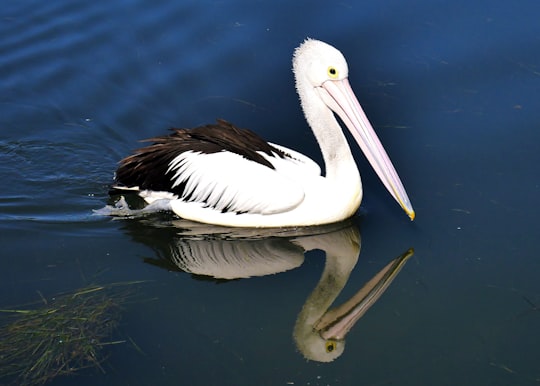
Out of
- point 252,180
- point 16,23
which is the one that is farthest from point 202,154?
point 16,23

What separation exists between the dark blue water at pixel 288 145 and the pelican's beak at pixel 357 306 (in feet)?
0.19

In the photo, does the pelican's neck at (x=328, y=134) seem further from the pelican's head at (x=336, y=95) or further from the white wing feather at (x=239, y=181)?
the white wing feather at (x=239, y=181)

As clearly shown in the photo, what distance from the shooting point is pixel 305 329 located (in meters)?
4.75

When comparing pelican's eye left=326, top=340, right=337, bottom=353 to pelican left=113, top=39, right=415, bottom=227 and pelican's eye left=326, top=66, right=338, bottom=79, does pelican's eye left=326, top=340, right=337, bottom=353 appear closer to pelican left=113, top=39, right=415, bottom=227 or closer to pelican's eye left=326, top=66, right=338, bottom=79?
pelican left=113, top=39, right=415, bottom=227

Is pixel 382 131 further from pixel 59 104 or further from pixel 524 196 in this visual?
pixel 59 104

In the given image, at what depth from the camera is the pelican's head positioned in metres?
5.47

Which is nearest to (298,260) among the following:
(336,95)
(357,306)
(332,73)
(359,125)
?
(357,306)

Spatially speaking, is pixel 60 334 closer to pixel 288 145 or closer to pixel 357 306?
pixel 357 306

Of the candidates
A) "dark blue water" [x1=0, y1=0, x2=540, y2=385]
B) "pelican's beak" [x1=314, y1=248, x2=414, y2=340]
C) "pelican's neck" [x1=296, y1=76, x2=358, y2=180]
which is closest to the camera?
"dark blue water" [x1=0, y1=0, x2=540, y2=385]

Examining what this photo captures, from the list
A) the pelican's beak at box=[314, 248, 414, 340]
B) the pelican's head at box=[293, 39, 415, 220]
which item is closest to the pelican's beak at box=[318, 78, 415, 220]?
the pelican's head at box=[293, 39, 415, 220]

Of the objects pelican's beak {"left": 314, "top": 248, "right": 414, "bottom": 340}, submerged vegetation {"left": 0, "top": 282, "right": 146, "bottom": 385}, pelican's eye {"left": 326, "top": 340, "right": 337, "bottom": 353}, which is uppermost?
submerged vegetation {"left": 0, "top": 282, "right": 146, "bottom": 385}

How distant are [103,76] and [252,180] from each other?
2.27 metres

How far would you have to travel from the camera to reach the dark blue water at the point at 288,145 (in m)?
4.52

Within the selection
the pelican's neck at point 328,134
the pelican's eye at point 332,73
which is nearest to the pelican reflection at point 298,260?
the pelican's neck at point 328,134
